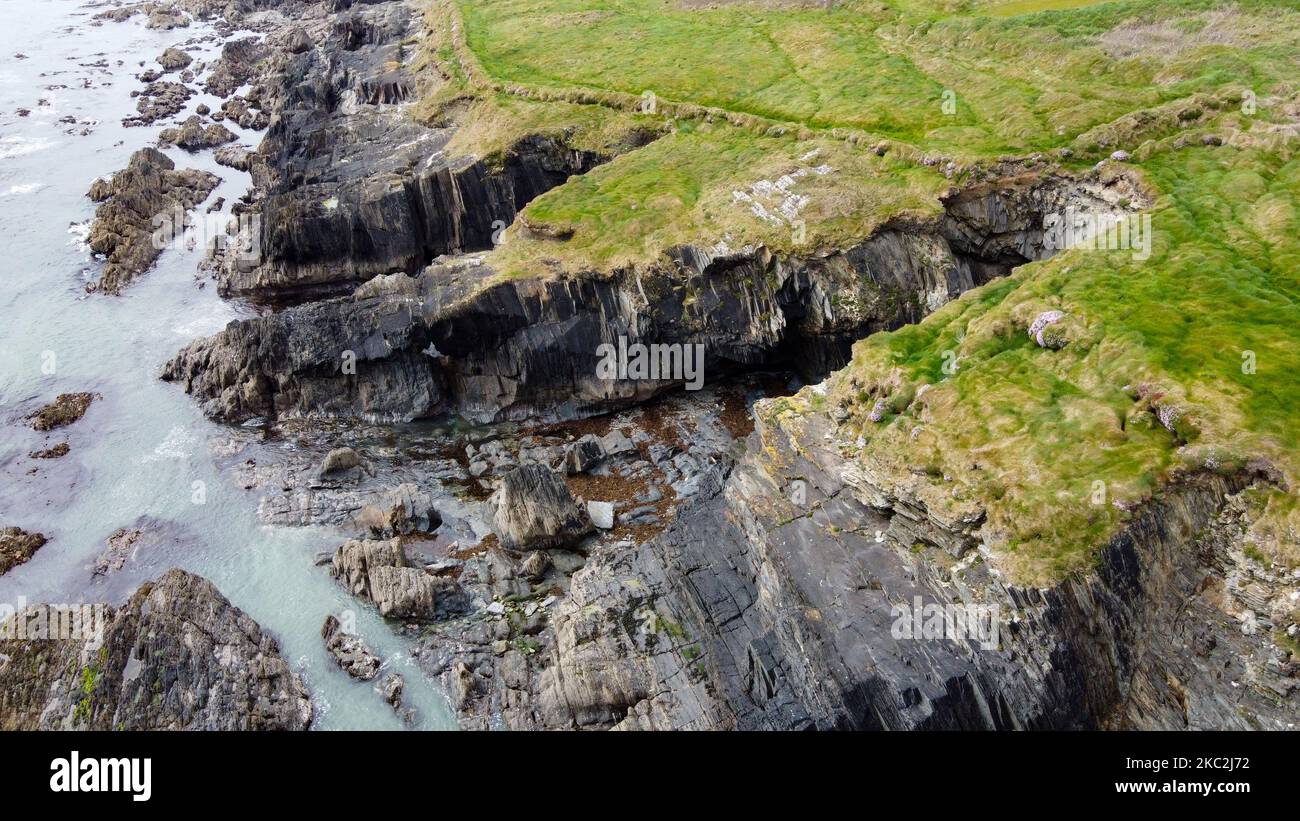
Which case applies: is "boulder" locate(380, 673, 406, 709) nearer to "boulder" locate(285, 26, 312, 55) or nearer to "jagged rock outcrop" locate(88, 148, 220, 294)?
"jagged rock outcrop" locate(88, 148, 220, 294)

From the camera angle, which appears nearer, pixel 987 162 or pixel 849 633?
pixel 849 633

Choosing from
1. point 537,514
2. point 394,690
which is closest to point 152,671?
point 394,690

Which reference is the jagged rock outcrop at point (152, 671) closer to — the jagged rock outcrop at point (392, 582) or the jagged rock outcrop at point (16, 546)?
the jagged rock outcrop at point (392, 582)

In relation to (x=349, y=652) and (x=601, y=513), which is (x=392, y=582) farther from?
(x=601, y=513)

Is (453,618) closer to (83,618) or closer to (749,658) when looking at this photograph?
(749,658)

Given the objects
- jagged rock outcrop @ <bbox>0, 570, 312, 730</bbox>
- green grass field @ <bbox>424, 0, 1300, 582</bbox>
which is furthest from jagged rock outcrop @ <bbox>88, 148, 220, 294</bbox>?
jagged rock outcrop @ <bbox>0, 570, 312, 730</bbox>
